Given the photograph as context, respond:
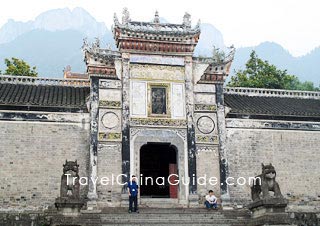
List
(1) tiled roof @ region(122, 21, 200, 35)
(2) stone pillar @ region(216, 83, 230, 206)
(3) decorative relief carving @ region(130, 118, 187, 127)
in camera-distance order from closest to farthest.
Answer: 1. (2) stone pillar @ region(216, 83, 230, 206)
2. (3) decorative relief carving @ region(130, 118, 187, 127)
3. (1) tiled roof @ region(122, 21, 200, 35)

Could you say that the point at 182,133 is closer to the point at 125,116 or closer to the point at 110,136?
the point at 125,116

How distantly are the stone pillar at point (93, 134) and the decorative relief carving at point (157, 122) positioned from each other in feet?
5.31

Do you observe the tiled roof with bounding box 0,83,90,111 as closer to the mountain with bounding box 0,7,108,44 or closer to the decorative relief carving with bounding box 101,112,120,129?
the decorative relief carving with bounding box 101,112,120,129

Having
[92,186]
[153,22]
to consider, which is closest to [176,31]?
[153,22]

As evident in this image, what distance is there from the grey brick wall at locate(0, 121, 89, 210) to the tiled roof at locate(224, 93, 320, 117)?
7.28m

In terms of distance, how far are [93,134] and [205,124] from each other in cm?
501

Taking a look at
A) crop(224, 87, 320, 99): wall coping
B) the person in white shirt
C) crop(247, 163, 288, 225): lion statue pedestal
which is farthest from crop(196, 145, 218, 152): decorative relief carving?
crop(224, 87, 320, 99): wall coping

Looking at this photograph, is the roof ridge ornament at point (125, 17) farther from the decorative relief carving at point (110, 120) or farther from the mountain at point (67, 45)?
the mountain at point (67, 45)

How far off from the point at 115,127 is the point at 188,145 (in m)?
3.26

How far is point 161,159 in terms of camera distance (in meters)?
22.8

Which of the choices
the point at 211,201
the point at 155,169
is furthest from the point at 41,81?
the point at 211,201

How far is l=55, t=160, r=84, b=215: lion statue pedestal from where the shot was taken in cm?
1445

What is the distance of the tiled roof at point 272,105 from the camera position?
21.1 metres

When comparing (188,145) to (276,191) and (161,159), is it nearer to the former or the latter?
(161,159)
